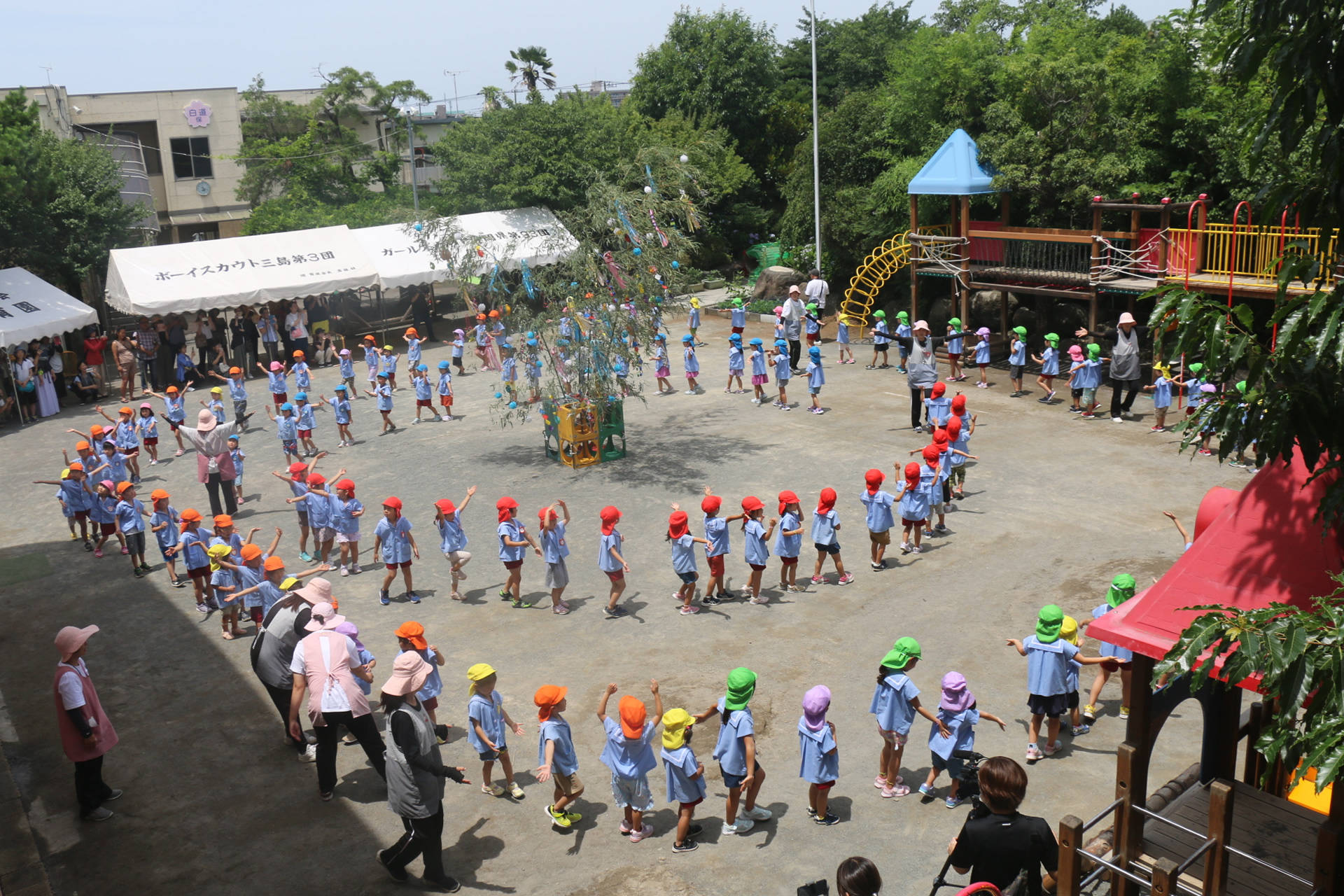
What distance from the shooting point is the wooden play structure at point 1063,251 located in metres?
17.9

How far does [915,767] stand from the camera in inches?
332

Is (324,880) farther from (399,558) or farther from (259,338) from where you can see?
(259,338)

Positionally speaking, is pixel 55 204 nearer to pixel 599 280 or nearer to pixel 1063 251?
pixel 599 280

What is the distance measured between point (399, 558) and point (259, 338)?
16631mm

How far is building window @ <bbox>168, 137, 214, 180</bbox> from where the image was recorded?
3919 cm

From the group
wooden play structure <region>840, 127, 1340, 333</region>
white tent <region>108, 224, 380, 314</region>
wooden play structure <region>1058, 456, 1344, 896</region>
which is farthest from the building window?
wooden play structure <region>1058, 456, 1344, 896</region>

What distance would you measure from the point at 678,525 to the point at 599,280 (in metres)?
5.49

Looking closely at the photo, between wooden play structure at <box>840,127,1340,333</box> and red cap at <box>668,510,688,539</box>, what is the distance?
10.4 m

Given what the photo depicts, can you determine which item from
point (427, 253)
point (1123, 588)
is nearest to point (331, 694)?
point (1123, 588)

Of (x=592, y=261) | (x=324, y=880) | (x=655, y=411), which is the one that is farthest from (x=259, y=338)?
(x=324, y=880)

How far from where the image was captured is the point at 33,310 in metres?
21.6

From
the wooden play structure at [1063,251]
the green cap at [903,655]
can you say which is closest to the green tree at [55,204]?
the wooden play structure at [1063,251]

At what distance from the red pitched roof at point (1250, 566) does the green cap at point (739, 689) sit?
245cm

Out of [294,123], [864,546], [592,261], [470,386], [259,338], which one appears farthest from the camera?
[294,123]
